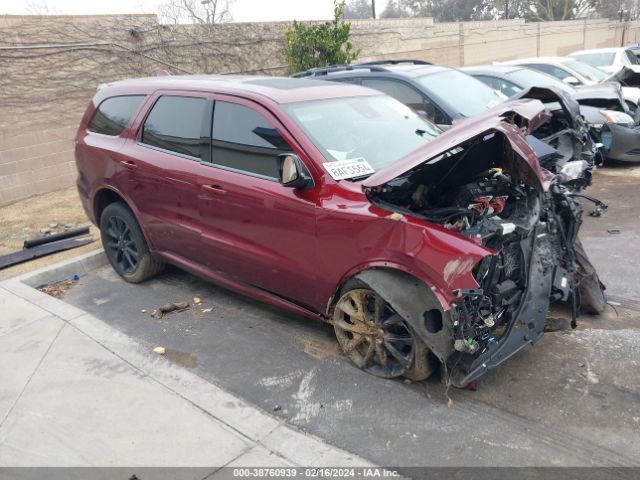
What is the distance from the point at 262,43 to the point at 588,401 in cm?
1160

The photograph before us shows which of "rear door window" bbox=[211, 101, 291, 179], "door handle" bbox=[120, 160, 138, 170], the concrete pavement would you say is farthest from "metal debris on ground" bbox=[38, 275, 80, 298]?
Result: "rear door window" bbox=[211, 101, 291, 179]

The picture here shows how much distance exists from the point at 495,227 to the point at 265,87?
2151 mm

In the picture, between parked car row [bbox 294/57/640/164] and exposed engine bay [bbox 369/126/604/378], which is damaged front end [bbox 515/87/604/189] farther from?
parked car row [bbox 294/57/640/164]

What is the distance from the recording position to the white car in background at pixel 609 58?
15242 mm

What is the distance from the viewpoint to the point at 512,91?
31.7 ft

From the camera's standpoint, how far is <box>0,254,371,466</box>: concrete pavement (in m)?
3.16

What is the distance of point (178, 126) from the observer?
4949mm

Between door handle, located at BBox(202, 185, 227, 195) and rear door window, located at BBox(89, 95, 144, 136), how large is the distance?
4.59 ft

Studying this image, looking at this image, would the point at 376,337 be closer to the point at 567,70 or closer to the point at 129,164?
the point at 129,164

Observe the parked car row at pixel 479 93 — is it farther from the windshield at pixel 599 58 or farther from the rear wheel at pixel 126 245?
the windshield at pixel 599 58

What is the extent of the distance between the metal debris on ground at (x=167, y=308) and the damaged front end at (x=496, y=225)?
2.30 m

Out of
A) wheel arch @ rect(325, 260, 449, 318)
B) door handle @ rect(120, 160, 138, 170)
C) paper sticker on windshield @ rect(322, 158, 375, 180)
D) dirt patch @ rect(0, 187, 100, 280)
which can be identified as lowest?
dirt patch @ rect(0, 187, 100, 280)

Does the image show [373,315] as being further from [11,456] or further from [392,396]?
[11,456]

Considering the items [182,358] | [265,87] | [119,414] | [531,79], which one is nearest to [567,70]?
[531,79]
